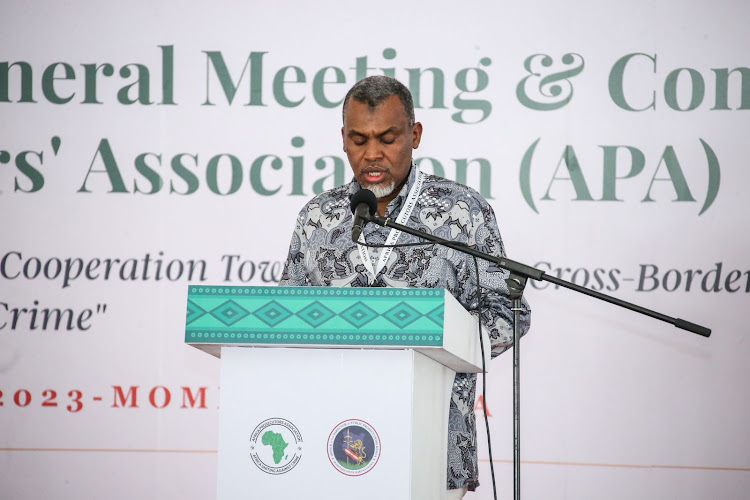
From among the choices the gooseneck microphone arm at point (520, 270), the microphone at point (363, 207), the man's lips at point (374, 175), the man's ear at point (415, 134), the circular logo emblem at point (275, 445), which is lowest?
the circular logo emblem at point (275, 445)

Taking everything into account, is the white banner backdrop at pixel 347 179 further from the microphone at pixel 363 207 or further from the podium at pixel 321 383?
the podium at pixel 321 383

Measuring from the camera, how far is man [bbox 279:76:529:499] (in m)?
2.29

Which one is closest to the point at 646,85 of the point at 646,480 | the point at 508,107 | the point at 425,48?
the point at 508,107

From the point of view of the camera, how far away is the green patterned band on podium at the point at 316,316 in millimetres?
1689

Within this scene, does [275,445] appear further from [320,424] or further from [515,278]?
[515,278]

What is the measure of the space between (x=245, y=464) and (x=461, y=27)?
8.59 ft

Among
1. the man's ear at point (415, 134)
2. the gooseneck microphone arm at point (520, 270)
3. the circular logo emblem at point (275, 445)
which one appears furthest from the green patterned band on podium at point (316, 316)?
the man's ear at point (415, 134)

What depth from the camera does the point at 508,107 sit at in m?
3.90

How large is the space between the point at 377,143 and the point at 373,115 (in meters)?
0.07

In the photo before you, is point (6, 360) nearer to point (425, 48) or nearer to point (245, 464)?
point (425, 48)

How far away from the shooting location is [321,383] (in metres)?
1.76

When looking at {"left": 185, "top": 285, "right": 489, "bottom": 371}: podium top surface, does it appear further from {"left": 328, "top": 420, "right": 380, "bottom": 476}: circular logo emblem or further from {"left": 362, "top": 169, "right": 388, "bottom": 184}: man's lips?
{"left": 362, "top": 169, "right": 388, "bottom": 184}: man's lips

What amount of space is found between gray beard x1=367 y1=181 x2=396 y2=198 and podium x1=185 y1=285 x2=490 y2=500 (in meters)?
0.66

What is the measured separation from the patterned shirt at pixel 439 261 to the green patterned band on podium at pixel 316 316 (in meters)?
0.55
